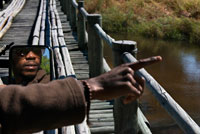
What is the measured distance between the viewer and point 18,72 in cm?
203

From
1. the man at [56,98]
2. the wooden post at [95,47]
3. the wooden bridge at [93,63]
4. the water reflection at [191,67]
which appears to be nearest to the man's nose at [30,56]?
the wooden bridge at [93,63]

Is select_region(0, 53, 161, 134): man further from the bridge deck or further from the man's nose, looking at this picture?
the bridge deck

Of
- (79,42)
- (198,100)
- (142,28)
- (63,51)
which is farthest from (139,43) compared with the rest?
(63,51)

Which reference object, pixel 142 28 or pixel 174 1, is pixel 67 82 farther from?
pixel 174 1

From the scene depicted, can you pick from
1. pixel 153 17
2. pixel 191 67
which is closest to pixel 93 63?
pixel 191 67

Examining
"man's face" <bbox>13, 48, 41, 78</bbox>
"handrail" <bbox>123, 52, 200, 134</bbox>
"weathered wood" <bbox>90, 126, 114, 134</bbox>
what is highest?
"man's face" <bbox>13, 48, 41, 78</bbox>

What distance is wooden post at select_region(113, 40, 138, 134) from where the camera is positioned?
8.63ft

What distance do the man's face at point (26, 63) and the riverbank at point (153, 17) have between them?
571 inches

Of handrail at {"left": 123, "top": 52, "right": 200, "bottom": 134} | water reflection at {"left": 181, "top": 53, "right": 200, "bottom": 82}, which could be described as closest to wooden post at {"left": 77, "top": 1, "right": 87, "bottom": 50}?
handrail at {"left": 123, "top": 52, "right": 200, "bottom": 134}

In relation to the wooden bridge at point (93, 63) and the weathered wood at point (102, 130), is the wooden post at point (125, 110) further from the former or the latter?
the weathered wood at point (102, 130)

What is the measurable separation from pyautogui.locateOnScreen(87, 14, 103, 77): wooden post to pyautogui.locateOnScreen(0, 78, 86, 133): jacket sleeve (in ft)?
12.3

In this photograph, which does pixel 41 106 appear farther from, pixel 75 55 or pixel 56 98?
pixel 75 55

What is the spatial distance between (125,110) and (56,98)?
1900 millimetres

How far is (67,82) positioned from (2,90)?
0.56 feet
